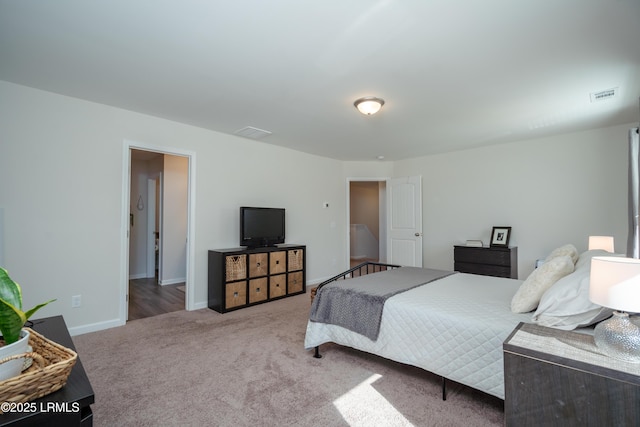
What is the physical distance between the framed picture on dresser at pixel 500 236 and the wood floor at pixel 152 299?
181 inches

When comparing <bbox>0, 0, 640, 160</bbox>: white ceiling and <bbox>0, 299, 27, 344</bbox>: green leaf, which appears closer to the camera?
<bbox>0, 299, 27, 344</bbox>: green leaf

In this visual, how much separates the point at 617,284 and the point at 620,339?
0.71 ft

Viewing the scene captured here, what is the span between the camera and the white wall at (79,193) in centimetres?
291

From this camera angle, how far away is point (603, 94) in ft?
9.84

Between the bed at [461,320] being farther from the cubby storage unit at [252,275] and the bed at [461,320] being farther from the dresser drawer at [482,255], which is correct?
the dresser drawer at [482,255]

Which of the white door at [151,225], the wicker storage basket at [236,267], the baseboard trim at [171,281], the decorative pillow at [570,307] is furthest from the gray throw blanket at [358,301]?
the white door at [151,225]

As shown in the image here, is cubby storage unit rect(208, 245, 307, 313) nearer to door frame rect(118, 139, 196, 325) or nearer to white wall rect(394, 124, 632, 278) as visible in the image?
door frame rect(118, 139, 196, 325)

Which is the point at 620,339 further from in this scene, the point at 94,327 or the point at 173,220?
the point at 173,220

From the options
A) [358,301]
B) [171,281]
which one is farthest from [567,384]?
A: [171,281]

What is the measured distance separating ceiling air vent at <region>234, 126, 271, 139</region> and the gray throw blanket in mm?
2416

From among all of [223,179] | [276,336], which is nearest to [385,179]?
[223,179]

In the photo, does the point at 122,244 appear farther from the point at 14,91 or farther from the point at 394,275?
the point at 394,275

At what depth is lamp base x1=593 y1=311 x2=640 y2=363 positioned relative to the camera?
121 centimetres

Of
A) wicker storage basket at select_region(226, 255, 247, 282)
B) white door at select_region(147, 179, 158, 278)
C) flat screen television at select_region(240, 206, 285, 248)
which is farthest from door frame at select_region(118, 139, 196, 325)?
white door at select_region(147, 179, 158, 278)
